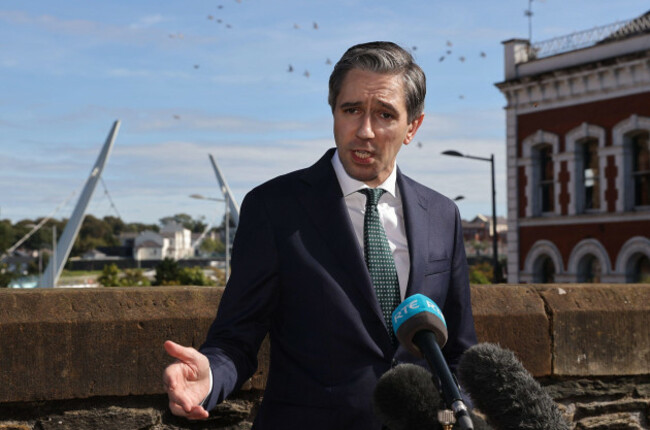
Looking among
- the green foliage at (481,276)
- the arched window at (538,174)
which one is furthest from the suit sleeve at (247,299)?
the green foliage at (481,276)

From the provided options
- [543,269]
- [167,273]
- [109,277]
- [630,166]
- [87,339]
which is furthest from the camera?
[109,277]

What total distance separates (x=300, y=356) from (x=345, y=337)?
141 mm

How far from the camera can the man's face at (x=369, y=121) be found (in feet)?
8.77

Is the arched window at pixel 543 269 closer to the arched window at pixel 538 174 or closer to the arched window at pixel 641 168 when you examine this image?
the arched window at pixel 538 174

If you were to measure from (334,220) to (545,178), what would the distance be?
33.3 meters

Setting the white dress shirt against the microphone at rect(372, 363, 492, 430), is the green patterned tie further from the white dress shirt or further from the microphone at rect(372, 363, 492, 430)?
the microphone at rect(372, 363, 492, 430)

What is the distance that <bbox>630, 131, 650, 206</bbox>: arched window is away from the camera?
3105 cm

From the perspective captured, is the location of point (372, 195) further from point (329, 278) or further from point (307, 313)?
point (307, 313)

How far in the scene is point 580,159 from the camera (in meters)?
33.2

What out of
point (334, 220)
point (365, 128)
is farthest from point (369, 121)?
point (334, 220)

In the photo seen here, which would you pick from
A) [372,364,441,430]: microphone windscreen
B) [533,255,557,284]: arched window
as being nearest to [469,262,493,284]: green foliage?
[533,255,557,284]: arched window

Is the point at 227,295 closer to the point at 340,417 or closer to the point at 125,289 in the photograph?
the point at 340,417

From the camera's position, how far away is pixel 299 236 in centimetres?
271

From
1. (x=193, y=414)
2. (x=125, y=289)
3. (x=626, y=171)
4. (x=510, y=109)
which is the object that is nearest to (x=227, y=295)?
(x=193, y=414)
